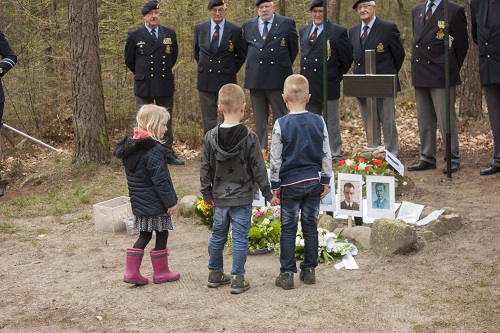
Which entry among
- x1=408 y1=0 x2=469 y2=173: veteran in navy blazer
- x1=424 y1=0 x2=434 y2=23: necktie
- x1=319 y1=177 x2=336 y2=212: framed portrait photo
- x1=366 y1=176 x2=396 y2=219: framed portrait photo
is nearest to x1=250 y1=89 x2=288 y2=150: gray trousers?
x1=408 y1=0 x2=469 y2=173: veteran in navy blazer

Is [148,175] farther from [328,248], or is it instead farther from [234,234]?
[328,248]

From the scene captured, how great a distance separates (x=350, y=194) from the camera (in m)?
6.57

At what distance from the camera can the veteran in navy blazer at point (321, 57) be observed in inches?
377

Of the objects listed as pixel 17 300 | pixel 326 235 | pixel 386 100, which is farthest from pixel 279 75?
pixel 17 300

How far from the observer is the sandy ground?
477cm

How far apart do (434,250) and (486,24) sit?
354 cm

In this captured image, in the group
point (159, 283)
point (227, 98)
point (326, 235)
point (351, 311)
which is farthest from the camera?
point (326, 235)

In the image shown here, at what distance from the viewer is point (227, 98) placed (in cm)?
534

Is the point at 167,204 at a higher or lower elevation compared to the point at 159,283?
higher

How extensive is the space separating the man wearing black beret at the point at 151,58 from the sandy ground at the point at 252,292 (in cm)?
352

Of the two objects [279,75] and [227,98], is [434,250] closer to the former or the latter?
[227,98]

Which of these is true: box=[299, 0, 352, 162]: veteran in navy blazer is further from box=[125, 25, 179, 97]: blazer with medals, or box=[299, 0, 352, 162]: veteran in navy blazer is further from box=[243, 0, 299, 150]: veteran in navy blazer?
box=[125, 25, 179, 97]: blazer with medals

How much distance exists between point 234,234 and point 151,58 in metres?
5.39

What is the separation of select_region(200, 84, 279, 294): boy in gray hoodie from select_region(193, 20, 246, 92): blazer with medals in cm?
469
